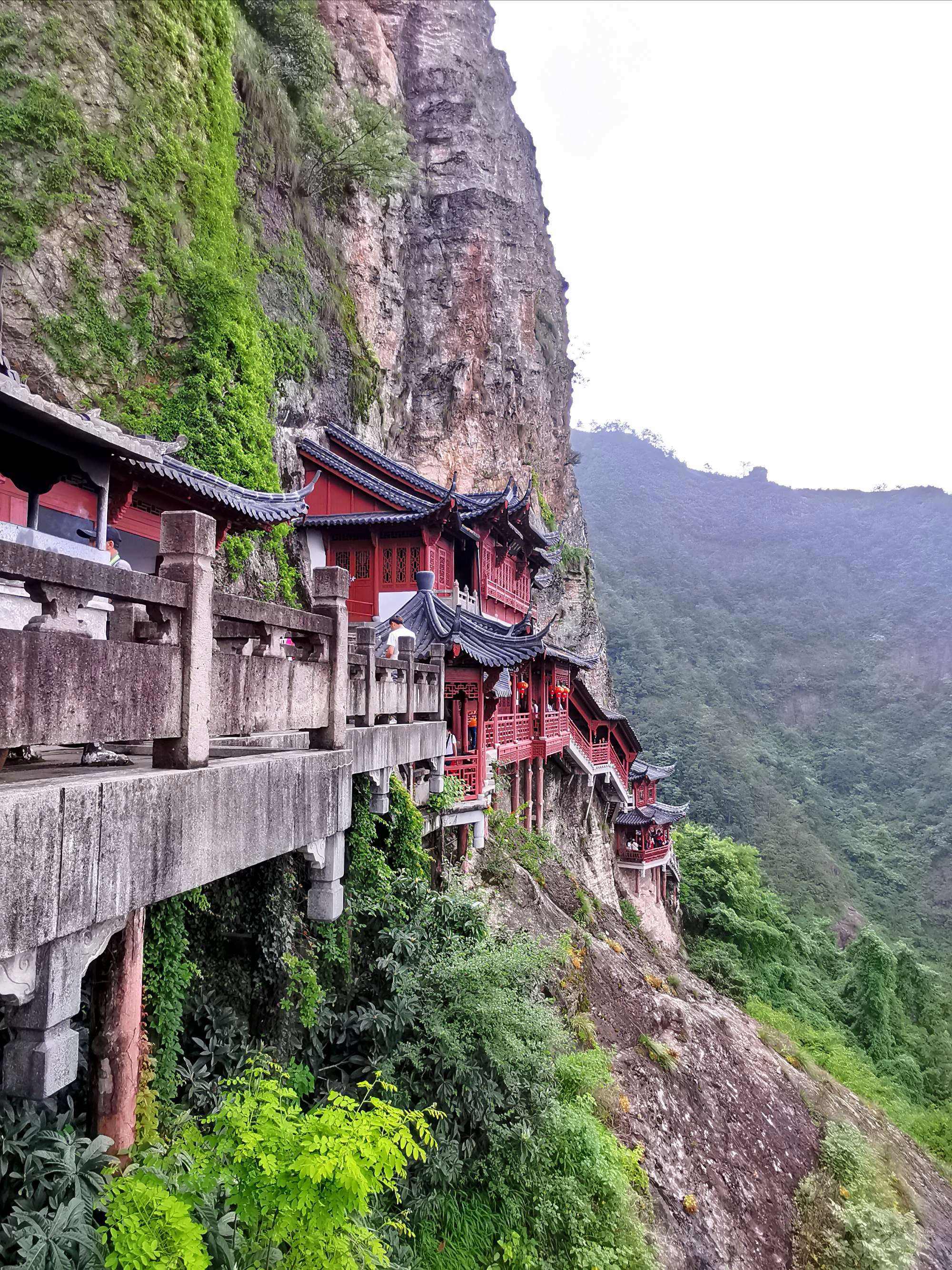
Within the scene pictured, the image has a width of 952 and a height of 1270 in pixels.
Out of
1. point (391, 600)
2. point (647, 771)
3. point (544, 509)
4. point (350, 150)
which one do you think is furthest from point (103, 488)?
point (544, 509)

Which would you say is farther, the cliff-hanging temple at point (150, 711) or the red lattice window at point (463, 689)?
the red lattice window at point (463, 689)

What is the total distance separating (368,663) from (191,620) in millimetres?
3814

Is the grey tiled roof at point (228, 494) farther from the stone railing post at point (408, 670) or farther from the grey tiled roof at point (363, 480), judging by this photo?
the grey tiled roof at point (363, 480)

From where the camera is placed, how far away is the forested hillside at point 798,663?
42.5 metres

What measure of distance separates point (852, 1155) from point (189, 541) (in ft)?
54.6

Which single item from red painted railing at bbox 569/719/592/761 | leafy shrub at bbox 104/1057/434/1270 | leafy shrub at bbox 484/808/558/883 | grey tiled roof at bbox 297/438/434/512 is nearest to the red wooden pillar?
leafy shrub at bbox 484/808/558/883

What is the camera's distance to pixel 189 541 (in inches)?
148

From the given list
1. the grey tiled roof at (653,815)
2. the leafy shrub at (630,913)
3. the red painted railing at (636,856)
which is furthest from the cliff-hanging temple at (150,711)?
the red painted railing at (636,856)

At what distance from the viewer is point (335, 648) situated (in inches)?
230

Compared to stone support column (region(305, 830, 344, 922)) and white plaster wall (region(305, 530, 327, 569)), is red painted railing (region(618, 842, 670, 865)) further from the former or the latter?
stone support column (region(305, 830, 344, 922))

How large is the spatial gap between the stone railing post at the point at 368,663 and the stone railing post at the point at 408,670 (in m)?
1.52

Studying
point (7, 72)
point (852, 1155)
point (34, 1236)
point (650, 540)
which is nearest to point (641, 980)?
point (852, 1155)

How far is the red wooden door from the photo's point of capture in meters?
18.8

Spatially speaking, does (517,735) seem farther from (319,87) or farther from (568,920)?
(319,87)
